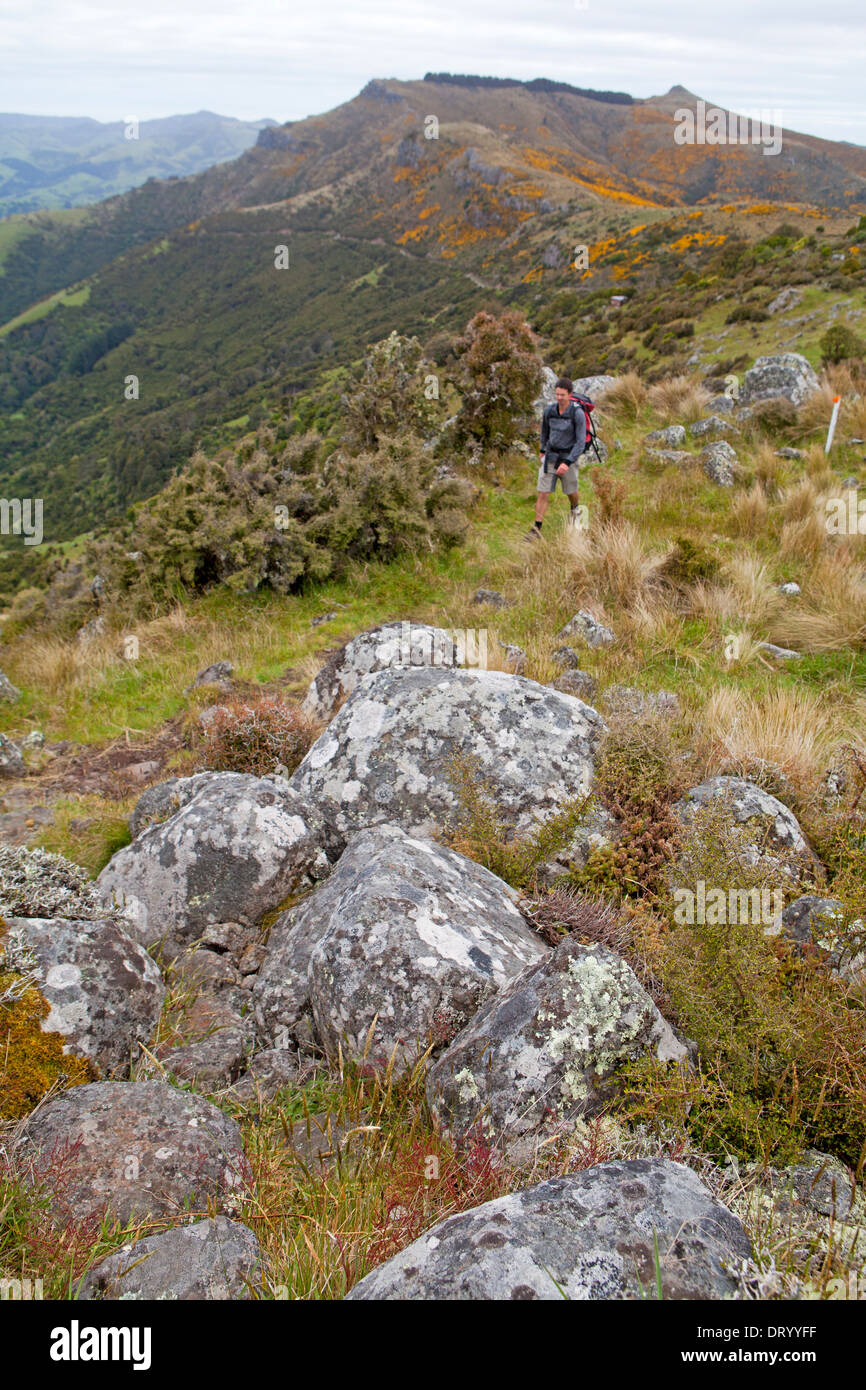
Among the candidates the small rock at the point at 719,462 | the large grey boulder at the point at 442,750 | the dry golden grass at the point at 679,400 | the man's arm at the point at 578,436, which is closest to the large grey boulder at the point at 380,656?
the large grey boulder at the point at 442,750

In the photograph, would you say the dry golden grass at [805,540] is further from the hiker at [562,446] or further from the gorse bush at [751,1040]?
the gorse bush at [751,1040]

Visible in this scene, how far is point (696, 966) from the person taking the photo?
243cm

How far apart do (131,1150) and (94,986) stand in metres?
0.74

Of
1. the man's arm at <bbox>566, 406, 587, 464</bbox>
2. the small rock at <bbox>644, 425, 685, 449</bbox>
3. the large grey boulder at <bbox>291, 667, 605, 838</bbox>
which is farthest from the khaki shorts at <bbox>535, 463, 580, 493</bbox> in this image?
the large grey boulder at <bbox>291, 667, 605, 838</bbox>

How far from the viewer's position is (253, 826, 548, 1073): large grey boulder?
2.55 metres

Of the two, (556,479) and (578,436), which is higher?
(578,436)

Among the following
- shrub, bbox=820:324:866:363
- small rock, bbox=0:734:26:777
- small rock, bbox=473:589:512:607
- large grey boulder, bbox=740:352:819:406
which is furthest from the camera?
shrub, bbox=820:324:866:363

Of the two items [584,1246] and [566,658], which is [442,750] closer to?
[566,658]

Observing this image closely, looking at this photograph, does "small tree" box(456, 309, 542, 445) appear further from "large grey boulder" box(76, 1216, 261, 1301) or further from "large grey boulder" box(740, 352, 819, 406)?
"large grey boulder" box(76, 1216, 261, 1301)

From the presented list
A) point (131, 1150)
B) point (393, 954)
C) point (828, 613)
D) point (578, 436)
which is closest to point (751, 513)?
point (578, 436)

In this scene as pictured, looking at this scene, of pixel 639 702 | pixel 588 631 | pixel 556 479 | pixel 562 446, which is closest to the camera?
pixel 639 702

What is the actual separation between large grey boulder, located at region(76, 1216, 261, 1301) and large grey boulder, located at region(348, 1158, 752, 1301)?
320mm

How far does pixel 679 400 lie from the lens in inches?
567
